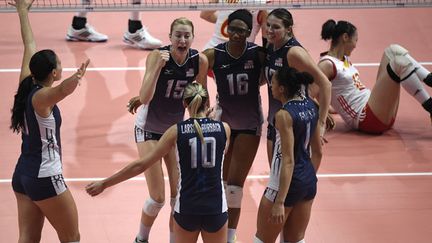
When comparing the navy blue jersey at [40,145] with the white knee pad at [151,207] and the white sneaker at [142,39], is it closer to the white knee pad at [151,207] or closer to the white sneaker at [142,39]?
the white knee pad at [151,207]

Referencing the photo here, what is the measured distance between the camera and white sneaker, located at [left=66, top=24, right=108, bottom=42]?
13.5 meters

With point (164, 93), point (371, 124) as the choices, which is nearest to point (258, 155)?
point (371, 124)

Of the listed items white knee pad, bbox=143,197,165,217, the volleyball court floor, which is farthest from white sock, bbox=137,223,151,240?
the volleyball court floor

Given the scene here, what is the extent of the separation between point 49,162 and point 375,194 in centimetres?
377

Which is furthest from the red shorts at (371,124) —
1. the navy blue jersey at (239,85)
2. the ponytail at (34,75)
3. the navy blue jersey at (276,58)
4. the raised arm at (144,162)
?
the ponytail at (34,75)

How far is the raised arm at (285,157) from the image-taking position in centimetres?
664

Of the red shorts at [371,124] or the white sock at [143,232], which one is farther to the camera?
the red shorts at [371,124]

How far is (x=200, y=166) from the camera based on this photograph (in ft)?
21.2

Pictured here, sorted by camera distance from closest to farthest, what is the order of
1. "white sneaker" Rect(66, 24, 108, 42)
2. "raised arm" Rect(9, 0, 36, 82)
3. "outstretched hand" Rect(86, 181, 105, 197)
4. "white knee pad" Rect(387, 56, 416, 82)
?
"outstretched hand" Rect(86, 181, 105, 197), "raised arm" Rect(9, 0, 36, 82), "white knee pad" Rect(387, 56, 416, 82), "white sneaker" Rect(66, 24, 108, 42)

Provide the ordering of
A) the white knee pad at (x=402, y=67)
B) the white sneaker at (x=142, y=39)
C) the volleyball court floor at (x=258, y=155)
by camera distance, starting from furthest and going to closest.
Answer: the white sneaker at (x=142, y=39), the white knee pad at (x=402, y=67), the volleyball court floor at (x=258, y=155)

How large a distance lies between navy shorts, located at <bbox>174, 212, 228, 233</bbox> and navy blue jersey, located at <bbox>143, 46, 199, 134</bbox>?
1382mm

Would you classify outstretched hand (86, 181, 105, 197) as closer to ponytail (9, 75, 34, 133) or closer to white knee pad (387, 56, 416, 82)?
ponytail (9, 75, 34, 133)

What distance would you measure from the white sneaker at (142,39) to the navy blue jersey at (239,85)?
540 centimetres

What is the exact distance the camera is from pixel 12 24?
47.4ft
